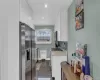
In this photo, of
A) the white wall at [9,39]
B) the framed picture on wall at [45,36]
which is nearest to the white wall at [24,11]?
the white wall at [9,39]

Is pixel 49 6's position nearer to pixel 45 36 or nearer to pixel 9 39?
pixel 9 39

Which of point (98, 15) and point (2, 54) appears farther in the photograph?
point (2, 54)

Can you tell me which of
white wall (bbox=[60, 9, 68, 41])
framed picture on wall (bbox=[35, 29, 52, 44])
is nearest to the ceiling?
white wall (bbox=[60, 9, 68, 41])

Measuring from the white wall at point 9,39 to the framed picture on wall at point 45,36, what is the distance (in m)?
6.94

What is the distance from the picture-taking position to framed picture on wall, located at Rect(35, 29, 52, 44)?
9555 millimetres

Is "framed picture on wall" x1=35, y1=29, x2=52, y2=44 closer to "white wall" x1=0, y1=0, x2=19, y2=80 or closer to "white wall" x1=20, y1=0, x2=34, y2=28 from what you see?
"white wall" x1=20, y1=0, x2=34, y2=28

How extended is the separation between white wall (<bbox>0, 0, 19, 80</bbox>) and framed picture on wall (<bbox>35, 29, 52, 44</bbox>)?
6.94 meters

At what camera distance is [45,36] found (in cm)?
966

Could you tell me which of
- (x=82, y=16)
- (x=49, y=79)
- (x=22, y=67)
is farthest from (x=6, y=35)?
(x=49, y=79)

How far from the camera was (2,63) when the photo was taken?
256cm

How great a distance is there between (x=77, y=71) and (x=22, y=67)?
1086 mm

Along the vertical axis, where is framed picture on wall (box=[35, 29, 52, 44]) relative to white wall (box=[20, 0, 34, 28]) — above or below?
below

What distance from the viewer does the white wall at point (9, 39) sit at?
8.46ft

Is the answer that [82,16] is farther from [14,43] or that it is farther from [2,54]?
[2,54]
